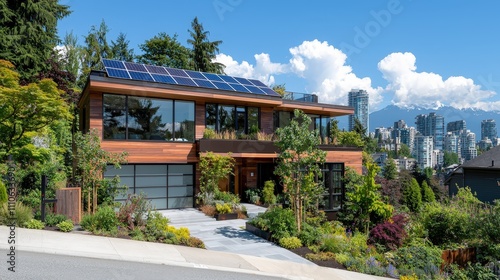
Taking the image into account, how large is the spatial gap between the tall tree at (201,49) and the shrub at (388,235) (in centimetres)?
2942

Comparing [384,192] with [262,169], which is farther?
[384,192]

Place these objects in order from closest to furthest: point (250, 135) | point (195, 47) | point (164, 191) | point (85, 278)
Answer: point (85, 278), point (164, 191), point (250, 135), point (195, 47)

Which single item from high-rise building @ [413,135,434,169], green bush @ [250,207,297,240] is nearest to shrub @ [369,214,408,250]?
green bush @ [250,207,297,240]

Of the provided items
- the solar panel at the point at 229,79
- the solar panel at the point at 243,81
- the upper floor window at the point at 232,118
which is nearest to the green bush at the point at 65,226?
the upper floor window at the point at 232,118

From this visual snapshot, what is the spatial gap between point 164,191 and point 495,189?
81.1ft

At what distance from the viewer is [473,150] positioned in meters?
151

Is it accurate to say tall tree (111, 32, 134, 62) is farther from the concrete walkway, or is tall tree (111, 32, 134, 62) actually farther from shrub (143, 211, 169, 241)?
shrub (143, 211, 169, 241)

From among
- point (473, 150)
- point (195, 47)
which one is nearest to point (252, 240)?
point (195, 47)

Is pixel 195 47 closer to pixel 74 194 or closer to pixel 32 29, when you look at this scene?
pixel 32 29

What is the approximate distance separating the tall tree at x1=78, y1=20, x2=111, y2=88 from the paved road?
2897 centimetres

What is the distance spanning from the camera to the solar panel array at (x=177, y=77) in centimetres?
1747

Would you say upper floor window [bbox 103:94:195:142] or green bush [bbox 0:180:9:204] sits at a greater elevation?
upper floor window [bbox 103:94:195:142]

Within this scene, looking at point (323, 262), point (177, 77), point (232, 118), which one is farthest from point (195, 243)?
point (177, 77)

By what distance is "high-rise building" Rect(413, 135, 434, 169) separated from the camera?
161m
